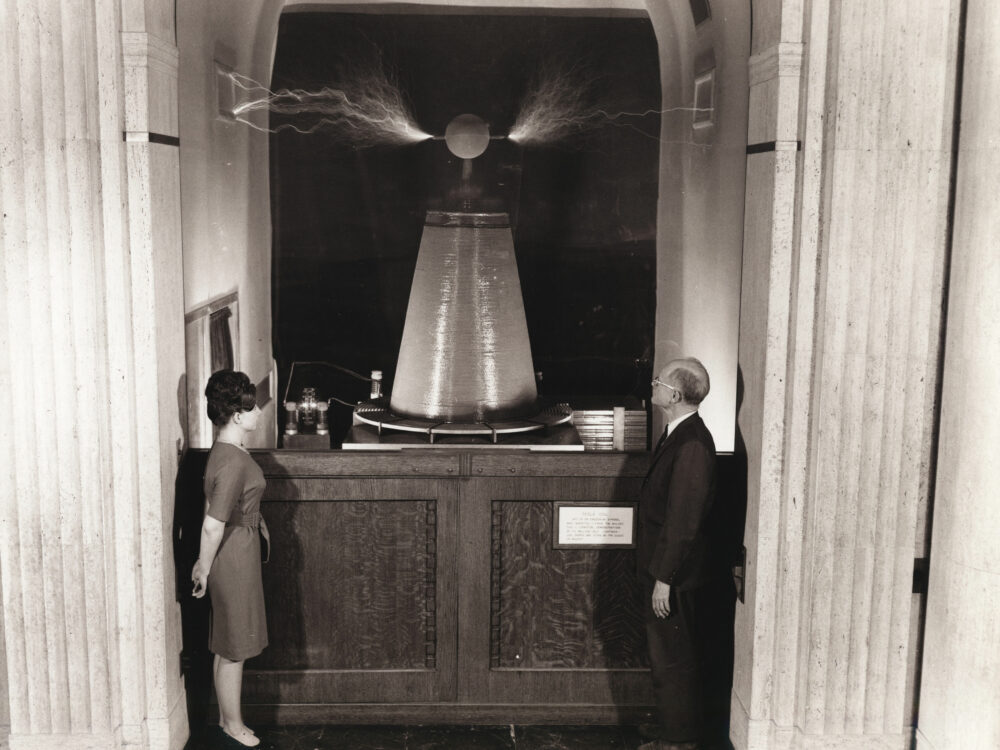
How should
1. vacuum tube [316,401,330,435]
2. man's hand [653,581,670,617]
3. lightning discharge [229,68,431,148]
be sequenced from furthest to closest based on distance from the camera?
1. lightning discharge [229,68,431,148]
2. vacuum tube [316,401,330,435]
3. man's hand [653,581,670,617]

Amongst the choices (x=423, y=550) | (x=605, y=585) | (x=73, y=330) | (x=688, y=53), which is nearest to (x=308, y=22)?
(x=688, y=53)

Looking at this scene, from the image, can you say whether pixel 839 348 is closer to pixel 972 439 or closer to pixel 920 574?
pixel 972 439

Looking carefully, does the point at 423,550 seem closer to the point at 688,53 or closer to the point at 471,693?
the point at 471,693

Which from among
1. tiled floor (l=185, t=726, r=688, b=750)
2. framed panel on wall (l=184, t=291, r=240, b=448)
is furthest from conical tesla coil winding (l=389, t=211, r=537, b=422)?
tiled floor (l=185, t=726, r=688, b=750)

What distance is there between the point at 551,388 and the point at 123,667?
7.94 ft

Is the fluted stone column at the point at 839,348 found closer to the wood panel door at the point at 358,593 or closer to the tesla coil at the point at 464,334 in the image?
the tesla coil at the point at 464,334

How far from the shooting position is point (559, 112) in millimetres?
5570

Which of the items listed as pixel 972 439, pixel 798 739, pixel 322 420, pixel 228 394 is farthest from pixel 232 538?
pixel 972 439

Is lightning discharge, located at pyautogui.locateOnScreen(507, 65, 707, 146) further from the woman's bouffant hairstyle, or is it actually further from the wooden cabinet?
the woman's bouffant hairstyle

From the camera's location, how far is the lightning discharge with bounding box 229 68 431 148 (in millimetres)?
5484

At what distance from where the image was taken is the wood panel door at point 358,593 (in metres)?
4.79

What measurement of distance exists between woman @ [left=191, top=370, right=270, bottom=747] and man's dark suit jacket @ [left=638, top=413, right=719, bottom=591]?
1.51 meters

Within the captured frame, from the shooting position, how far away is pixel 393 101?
5.54m

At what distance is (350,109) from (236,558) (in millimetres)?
2324
